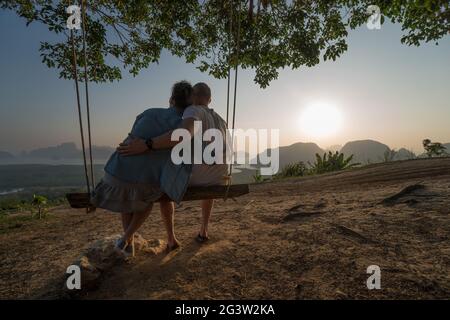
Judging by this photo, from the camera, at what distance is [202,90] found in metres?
2.88

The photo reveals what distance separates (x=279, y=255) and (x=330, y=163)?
10.4m

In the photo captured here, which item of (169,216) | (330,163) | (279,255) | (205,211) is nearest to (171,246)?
(169,216)

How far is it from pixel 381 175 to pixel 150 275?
22.2ft

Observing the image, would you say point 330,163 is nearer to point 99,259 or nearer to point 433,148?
point 433,148

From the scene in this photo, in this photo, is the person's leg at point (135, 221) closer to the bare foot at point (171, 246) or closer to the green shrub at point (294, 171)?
the bare foot at point (171, 246)

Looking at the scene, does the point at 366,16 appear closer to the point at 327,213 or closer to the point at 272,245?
the point at 327,213

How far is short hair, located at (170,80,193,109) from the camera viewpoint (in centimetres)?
277

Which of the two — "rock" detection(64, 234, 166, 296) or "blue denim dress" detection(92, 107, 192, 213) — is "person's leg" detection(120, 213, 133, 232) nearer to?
"blue denim dress" detection(92, 107, 192, 213)

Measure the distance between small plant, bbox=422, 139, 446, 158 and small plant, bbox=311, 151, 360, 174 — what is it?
8.73 ft

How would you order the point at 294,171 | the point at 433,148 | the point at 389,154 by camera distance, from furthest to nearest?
1. the point at 389,154
2. the point at 294,171
3. the point at 433,148

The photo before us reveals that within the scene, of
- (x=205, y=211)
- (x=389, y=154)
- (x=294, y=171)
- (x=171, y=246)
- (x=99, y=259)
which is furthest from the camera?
(x=389, y=154)

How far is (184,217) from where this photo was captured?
16.4 ft

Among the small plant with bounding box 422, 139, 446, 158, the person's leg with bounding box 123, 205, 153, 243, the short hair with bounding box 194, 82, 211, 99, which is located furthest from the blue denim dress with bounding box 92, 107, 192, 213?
the small plant with bounding box 422, 139, 446, 158
